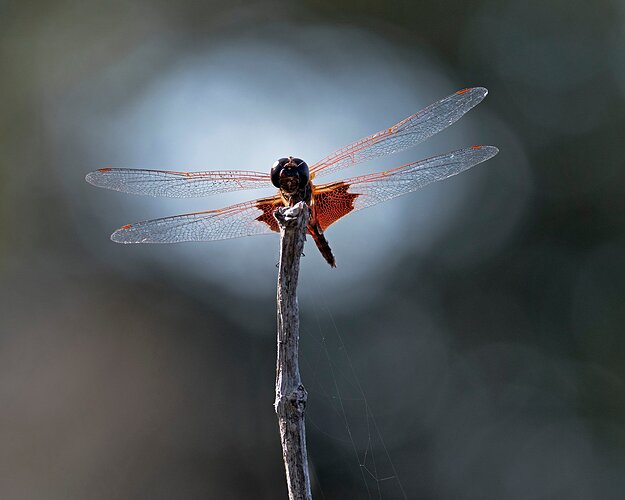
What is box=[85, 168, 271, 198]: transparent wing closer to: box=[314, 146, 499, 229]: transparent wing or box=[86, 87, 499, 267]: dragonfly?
box=[86, 87, 499, 267]: dragonfly

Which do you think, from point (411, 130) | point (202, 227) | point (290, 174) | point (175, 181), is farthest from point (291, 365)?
point (411, 130)

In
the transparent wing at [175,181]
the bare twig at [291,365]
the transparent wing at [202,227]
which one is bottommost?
the bare twig at [291,365]

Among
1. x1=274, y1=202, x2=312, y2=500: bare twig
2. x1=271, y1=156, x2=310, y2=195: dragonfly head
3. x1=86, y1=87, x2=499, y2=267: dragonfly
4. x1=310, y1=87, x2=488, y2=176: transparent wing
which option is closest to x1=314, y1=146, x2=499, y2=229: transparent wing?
x1=86, y1=87, x2=499, y2=267: dragonfly

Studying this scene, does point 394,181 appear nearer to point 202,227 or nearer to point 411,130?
point 411,130

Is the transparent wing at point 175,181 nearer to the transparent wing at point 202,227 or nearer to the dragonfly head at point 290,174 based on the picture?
the transparent wing at point 202,227

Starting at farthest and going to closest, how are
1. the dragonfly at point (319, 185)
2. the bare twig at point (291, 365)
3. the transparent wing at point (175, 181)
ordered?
the transparent wing at point (175, 181) → the dragonfly at point (319, 185) → the bare twig at point (291, 365)

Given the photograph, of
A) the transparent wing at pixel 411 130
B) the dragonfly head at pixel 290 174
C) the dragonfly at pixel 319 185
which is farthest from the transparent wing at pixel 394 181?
the dragonfly head at pixel 290 174

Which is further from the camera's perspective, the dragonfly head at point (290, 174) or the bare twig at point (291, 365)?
the dragonfly head at point (290, 174)

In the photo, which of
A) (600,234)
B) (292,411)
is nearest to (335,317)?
(600,234)

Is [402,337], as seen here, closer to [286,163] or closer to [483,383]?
[483,383]
